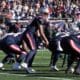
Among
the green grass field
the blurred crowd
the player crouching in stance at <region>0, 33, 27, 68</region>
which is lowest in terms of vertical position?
the blurred crowd

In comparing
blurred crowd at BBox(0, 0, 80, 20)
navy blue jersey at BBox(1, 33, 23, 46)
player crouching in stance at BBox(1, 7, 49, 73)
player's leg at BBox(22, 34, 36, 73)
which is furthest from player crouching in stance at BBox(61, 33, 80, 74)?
blurred crowd at BBox(0, 0, 80, 20)

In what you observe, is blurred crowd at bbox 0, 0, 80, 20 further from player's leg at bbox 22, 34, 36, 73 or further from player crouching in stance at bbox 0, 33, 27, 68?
player's leg at bbox 22, 34, 36, 73

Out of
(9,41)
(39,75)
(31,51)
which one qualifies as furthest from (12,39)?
(39,75)

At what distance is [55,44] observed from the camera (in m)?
14.8

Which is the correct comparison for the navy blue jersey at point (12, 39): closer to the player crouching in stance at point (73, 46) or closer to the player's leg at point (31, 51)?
the player's leg at point (31, 51)

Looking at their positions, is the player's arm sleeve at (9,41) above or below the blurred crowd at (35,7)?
above

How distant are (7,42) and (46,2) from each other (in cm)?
1470

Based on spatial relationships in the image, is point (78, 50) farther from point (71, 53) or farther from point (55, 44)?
point (55, 44)

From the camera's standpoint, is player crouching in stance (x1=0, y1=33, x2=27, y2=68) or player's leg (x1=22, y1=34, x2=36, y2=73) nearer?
player's leg (x1=22, y1=34, x2=36, y2=73)

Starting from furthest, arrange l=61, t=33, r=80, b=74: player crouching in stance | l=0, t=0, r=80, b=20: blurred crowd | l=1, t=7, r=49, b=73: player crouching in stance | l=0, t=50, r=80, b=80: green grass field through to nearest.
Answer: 1. l=0, t=0, r=80, b=20: blurred crowd
2. l=1, t=7, r=49, b=73: player crouching in stance
3. l=61, t=33, r=80, b=74: player crouching in stance
4. l=0, t=50, r=80, b=80: green grass field

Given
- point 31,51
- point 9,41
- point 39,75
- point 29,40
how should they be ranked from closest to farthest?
point 39,75
point 31,51
point 29,40
point 9,41

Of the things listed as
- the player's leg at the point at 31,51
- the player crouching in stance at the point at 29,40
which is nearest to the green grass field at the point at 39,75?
the player's leg at the point at 31,51

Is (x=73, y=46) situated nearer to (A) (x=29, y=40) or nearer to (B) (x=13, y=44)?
(A) (x=29, y=40)

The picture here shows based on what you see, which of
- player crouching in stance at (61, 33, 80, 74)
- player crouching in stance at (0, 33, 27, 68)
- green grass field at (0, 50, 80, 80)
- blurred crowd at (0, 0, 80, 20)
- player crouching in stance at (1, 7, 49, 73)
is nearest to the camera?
green grass field at (0, 50, 80, 80)
